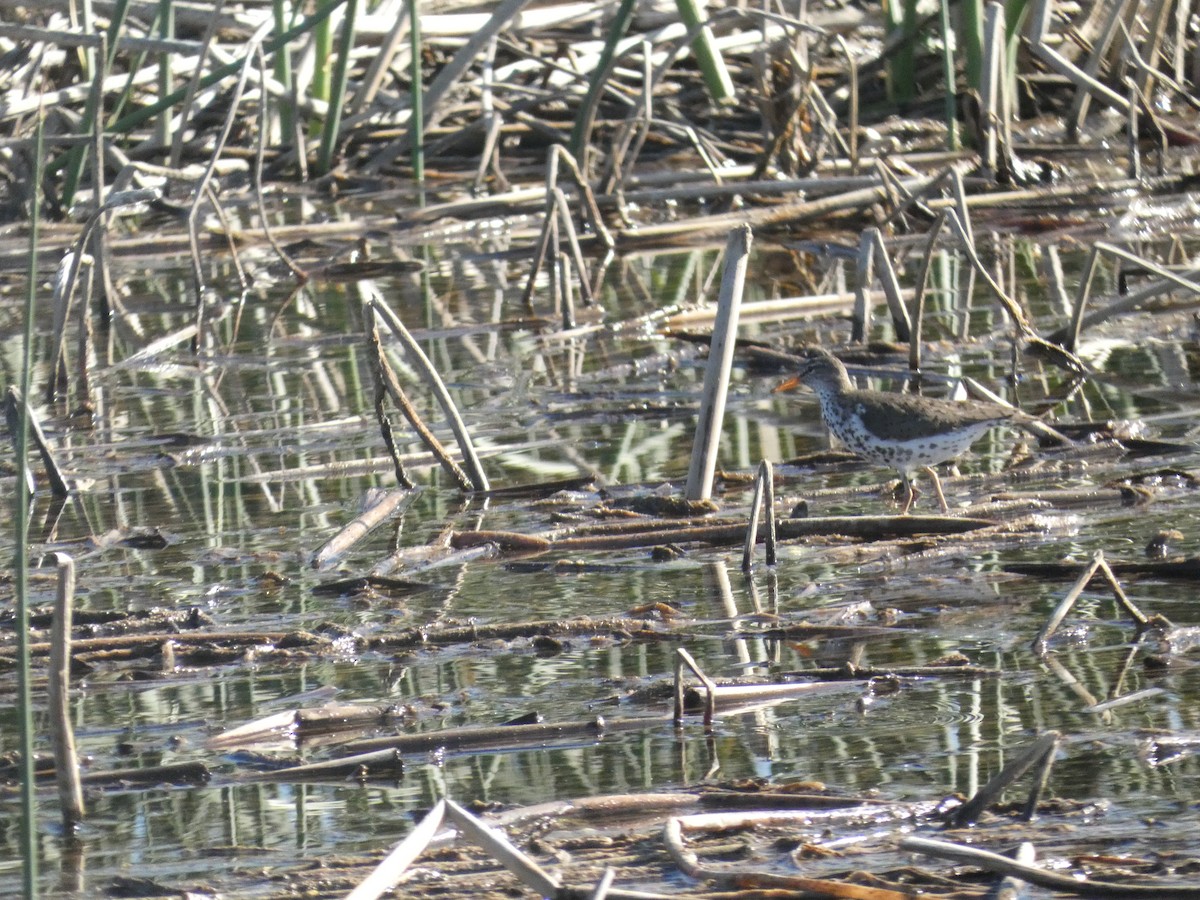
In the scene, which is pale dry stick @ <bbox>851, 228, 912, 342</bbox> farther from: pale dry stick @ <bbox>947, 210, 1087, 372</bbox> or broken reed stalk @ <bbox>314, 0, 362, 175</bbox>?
broken reed stalk @ <bbox>314, 0, 362, 175</bbox>

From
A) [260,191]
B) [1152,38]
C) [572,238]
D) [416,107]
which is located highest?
[1152,38]

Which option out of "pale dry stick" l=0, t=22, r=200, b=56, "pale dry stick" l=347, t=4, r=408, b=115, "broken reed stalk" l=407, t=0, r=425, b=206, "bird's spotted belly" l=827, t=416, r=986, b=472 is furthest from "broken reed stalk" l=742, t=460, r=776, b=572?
"pale dry stick" l=347, t=4, r=408, b=115

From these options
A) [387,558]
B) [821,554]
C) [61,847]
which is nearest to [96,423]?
[387,558]

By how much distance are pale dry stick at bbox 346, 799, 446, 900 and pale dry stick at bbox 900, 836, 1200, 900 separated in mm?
816

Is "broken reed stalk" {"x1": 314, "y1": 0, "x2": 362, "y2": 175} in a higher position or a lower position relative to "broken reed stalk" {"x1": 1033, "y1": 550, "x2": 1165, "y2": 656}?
higher

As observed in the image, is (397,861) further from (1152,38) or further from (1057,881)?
(1152,38)

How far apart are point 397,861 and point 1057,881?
1057 mm

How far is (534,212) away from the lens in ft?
38.7

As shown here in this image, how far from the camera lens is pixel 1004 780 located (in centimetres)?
340

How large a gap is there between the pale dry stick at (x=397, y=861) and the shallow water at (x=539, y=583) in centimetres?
45

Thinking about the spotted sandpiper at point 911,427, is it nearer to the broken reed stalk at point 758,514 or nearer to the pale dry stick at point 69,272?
the broken reed stalk at point 758,514

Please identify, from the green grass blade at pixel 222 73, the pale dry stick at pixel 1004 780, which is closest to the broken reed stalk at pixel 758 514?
the pale dry stick at pixel 1004 780

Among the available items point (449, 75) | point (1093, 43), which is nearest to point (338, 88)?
point (449, 75)

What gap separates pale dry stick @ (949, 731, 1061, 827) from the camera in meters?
3.41
